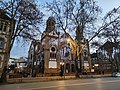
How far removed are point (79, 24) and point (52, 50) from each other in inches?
1046

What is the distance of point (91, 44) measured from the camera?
111 ft

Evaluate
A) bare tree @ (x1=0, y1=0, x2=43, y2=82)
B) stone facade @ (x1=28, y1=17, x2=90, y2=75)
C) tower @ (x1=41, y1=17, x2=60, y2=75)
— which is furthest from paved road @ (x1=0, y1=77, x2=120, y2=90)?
tower @ (x1=41, y1=17, x2=60, y2=75)

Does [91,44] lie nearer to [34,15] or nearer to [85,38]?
[85,38]

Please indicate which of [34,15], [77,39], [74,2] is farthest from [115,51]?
[34,15]

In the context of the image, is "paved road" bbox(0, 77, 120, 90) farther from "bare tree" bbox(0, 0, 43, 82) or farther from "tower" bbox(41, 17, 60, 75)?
"tower" bbox(41, 17, 60, 75)

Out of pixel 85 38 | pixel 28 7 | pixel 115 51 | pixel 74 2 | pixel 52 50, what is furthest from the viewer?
pixel 52 50

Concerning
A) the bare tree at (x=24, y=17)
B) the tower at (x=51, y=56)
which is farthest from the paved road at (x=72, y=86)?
the tower at (x=51, y=56)

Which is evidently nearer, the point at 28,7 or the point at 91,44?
the point at 28,7

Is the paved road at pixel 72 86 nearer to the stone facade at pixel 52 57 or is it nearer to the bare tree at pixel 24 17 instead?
the bare tree at pixel 24 17

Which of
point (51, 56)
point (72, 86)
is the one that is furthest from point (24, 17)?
point (51, 56)

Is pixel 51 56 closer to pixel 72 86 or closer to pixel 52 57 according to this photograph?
pixel 52 57

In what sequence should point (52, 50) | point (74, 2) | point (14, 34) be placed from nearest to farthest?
point (14, 34) < point (74, 2) < point (52, 50)

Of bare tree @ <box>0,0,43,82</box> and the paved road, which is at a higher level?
bare tree @ <box>0,0,43,82</box>

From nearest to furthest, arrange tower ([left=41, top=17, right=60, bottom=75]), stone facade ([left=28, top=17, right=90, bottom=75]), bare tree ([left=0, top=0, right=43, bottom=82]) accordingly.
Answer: bare tree ([left=0, top=0, right=43, bottom=82])
stone facade ([left=28, top=17, right=90, bottom=75])
tower ([left=41, top=17, right=60, bottom=75])
